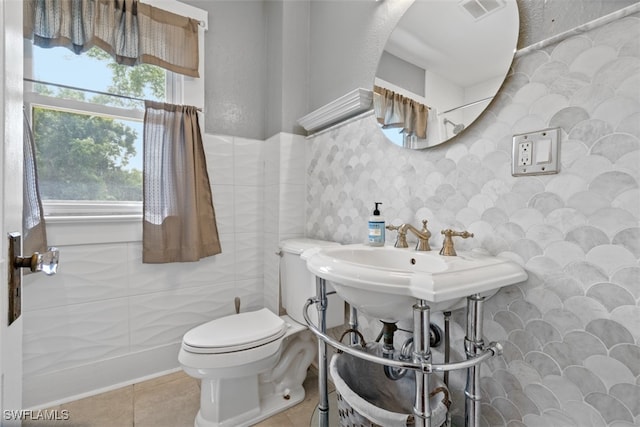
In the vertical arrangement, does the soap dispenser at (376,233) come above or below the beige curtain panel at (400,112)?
below

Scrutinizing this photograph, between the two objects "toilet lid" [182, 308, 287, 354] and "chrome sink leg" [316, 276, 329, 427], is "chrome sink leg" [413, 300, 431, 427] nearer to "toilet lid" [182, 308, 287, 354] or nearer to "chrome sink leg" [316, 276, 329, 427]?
"chrome sink leg" [316, 276, 329, 427]

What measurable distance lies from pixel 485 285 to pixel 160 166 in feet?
5.56

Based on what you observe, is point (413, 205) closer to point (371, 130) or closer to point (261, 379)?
point (371, 130)

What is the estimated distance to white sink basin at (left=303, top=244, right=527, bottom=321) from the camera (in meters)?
0.69

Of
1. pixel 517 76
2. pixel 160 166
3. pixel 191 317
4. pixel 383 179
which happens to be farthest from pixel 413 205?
pixel 191 317

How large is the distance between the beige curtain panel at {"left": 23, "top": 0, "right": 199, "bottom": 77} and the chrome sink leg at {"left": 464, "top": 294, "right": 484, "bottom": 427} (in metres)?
1.89

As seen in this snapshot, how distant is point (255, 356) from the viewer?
1.27m

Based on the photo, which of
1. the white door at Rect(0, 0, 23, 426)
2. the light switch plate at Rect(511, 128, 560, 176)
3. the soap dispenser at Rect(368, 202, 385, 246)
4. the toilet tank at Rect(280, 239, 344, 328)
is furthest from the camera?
the toilet tank at Rect(280, 239, 344, 328)

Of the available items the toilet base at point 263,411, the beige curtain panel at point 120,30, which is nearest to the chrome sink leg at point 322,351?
the toilet base at point 263,411

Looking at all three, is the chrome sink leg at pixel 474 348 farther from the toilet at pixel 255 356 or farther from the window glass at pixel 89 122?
the window glass at pixel 89 122

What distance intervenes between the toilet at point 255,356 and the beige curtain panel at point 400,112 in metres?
0.74

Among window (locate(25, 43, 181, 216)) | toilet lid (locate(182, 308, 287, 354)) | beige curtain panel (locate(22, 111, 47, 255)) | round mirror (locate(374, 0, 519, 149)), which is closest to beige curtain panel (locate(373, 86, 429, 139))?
round mirror (locate(374, 0, 519, 149))

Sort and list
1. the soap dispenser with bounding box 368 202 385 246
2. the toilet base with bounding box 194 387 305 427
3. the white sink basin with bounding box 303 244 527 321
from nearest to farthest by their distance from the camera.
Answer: the white sink basin with bounding box 303 244 527 321 → the soap dispenser with bounding box 368 202 385 246 → the toilet base with bounding box 194 387 305 427

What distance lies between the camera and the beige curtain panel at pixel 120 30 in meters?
1.39
